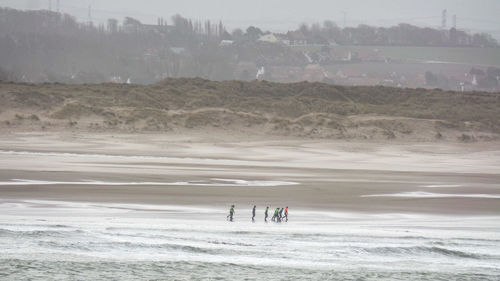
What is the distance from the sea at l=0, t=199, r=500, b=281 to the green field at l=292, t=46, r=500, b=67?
151 m

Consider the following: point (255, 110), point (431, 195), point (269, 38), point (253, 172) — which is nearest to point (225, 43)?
point (269, 38)

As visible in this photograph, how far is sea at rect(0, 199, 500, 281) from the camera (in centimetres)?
1677

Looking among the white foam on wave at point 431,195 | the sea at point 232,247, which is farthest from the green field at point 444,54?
the sea at point 232,247

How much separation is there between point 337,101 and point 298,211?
54808 millimetres

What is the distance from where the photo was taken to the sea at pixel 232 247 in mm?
16766

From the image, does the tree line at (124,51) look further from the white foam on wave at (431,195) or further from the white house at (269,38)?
the white foam on wave at (431,195)

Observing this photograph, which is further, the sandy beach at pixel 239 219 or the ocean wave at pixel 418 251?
the ocean wave at pixel 418 251

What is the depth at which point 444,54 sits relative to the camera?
17688 cm

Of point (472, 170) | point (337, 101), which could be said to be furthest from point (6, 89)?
point (472, 170)

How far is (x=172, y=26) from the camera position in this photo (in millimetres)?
159500

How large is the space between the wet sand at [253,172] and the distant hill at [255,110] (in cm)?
461

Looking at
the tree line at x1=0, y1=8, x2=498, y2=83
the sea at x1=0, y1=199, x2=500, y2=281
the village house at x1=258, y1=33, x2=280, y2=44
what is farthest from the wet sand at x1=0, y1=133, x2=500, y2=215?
the village house at x1=258, y1=33, x2=280, y2=44

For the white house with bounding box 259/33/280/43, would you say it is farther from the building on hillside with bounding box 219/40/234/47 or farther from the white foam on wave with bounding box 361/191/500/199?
the white foam on wave with bounding box 361/191/500/199

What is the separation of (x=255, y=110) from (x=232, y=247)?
171 ft
